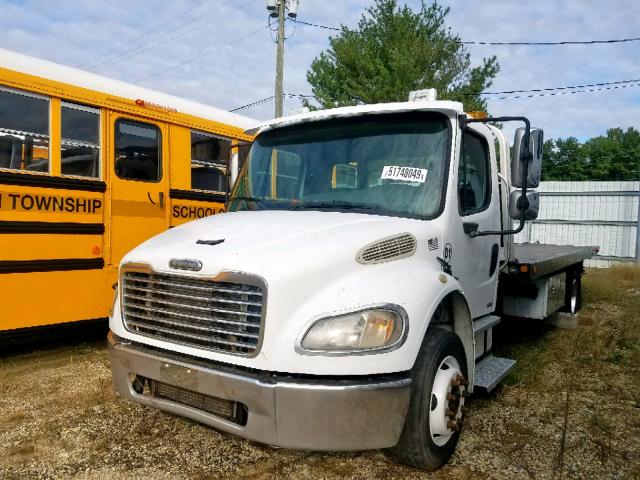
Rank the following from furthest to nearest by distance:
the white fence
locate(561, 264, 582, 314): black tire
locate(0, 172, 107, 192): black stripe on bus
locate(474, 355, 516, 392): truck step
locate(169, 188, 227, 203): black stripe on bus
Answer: the white fence < locate(561, 264, 582, 314): black tire < locate(169, 188, 227, 203): black stripe on bus < locate(0, 172, 107, 192): black stripe on bus < locate(474, 355, 516, 392): truck step

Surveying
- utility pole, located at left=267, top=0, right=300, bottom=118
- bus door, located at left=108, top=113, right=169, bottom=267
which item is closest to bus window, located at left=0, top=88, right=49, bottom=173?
bus door, located at left=108, top=113, right=169, bottom=267

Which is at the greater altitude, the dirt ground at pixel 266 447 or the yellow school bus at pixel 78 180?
the yellow school bus at pixel 78 180

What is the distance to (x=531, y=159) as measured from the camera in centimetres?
340

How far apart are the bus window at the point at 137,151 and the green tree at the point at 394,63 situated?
13768 millimetres

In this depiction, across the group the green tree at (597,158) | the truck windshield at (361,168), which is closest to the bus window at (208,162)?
the truck windshield at (361,168)

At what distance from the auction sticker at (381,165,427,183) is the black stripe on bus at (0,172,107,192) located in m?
3.18

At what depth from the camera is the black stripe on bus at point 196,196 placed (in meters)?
5.97

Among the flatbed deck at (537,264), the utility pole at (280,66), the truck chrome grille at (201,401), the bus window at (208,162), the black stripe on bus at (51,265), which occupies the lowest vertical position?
the truck chrome grille at (201,401)

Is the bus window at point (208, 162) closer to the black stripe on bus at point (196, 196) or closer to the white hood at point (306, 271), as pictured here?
the black stripe on bus at point (196, 196)

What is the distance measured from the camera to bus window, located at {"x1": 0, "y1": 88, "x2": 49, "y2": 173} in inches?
180

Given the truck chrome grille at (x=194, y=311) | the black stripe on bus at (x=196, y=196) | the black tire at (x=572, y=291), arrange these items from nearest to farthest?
the truck chrome grille at (x=194, y=311)
the black stripe on bus at (x=196, y=196)
the black tire at (x=572, y=291)

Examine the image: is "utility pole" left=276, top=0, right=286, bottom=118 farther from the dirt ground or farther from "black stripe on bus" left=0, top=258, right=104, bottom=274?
the dirt ground

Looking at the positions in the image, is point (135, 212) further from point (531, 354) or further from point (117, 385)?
point (531, 354)

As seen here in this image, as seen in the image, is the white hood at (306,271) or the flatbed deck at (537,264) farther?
the flatbed deck at (537,264)
